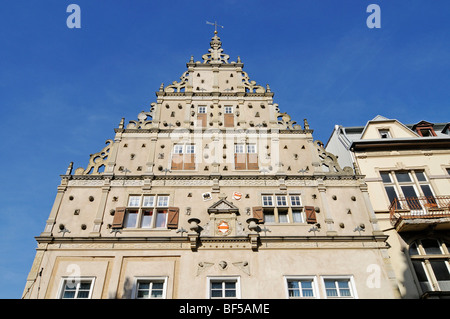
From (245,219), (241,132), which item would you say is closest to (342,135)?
(241,132)

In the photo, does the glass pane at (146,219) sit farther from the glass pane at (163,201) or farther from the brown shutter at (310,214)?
the brown shutter at (310,214)

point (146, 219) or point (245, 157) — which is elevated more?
point (245, 157)

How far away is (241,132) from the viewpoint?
20.3 m

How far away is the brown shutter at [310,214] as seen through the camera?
16.5 meters

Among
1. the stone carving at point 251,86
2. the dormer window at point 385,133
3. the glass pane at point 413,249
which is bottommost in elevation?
the glass pane at point 413,249

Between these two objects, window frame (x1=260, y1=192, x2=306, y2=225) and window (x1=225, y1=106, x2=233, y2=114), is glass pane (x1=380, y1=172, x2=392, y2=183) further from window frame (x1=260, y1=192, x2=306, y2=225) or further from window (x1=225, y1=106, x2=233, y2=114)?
window (x1=225, y1=106, x2=233, y2=114)

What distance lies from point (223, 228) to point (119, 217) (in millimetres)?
4804

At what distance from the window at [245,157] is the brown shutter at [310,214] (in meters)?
3.51

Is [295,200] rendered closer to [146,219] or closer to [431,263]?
[431,263]

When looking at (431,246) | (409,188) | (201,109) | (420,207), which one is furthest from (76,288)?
(409,188)

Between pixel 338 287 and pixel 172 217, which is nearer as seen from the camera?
pixel 338 287

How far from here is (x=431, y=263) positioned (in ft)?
52.4

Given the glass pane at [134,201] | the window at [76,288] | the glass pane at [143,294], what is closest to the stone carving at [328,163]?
the glass pane at [134,201]
